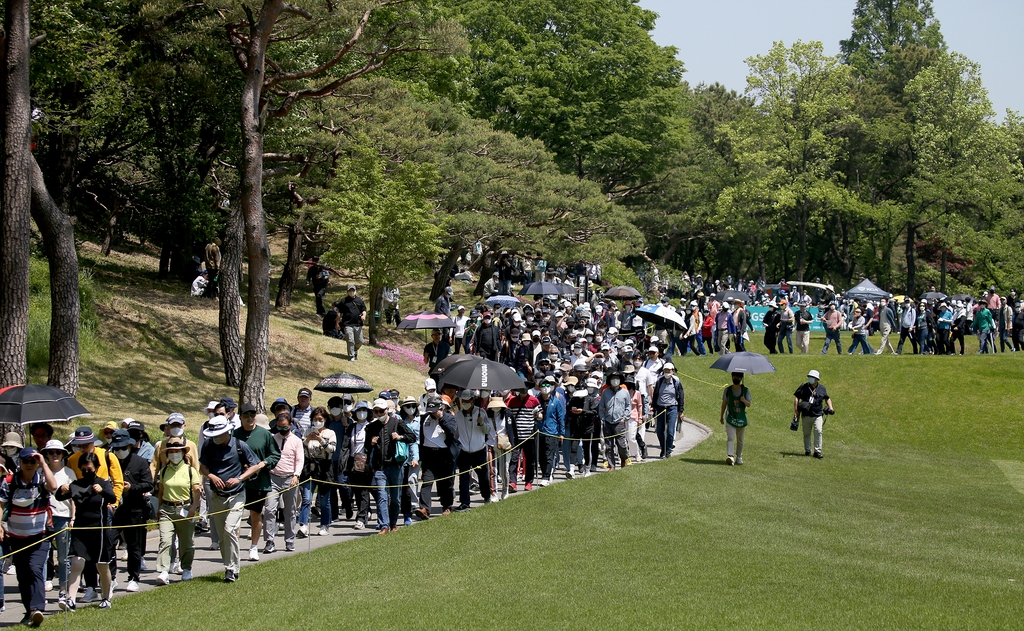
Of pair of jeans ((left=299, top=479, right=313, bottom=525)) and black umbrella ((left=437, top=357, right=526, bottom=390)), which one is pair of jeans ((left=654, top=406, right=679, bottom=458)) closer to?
black umbrella ((left=437, top=357, right=526, bottom=390))

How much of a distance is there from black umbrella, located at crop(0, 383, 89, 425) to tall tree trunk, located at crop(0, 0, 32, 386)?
14.8 feet

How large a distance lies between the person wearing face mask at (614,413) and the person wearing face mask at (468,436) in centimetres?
338

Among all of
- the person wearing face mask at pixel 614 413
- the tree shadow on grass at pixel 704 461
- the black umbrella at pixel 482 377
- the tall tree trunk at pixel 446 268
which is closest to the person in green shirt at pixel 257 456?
the black umbrella at pixel 482 377

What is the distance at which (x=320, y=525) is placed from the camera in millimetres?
13602

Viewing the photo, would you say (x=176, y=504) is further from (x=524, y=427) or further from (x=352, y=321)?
(x=352, y=321)

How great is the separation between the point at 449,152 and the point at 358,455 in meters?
22.6

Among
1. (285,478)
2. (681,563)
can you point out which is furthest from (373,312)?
(681,563)

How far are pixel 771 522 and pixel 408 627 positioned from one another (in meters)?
6.03

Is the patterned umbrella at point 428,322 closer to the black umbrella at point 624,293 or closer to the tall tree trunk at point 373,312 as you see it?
the tall tree trunk at point 373,312

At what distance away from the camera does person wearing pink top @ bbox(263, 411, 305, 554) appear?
475 inches

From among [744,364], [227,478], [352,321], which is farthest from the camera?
[352,321]

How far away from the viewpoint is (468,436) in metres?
14.5

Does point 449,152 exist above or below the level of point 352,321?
above

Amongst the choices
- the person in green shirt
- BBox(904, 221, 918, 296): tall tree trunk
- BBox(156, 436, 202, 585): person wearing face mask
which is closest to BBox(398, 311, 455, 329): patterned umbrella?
the person in green shirt
